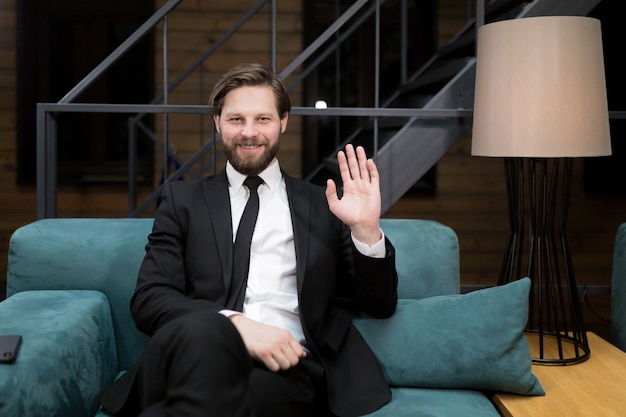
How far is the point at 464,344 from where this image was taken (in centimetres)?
181

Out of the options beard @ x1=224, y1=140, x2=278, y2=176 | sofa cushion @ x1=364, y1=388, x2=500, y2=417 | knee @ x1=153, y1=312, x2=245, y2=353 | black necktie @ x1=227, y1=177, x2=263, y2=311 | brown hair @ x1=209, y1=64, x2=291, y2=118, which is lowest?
sofa cushion @ x1=364, y1=388, x2=500, y2=417

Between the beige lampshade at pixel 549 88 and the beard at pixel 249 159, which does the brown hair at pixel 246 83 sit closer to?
the beard at pixel 249 159

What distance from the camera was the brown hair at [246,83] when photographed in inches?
73.9

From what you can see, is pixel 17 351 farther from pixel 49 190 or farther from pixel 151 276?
pixel 49 190

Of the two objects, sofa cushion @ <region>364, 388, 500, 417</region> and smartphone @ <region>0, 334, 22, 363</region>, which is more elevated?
smartphone @ <region>0, 334, 22, 363</region>

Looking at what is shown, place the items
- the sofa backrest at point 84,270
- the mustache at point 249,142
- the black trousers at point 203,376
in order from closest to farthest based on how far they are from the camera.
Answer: the black trousers at point 203,376
the mustache at point 249,142
the sofa backrest at point 84,270

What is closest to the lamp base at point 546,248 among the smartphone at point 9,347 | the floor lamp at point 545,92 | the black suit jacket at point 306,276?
the floor lamp at point 545,92

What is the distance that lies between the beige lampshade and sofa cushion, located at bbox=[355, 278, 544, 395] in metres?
0.47

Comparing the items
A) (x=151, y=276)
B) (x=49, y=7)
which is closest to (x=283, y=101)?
(x=151, y=276)

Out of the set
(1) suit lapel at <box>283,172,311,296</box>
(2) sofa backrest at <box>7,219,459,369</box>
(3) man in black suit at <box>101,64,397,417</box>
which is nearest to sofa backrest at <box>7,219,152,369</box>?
(2) sofa backrest at <box>7,219,459,369</box>

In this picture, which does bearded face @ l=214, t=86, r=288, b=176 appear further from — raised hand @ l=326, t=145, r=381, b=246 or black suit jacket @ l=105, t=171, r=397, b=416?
raised hand @ l=326, t=145, r=381, b=246

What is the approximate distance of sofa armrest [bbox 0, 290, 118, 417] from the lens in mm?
1455

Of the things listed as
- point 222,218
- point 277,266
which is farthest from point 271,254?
point 222,218

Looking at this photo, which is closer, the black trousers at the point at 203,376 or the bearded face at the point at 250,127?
the black trousers at the point at 203,376
